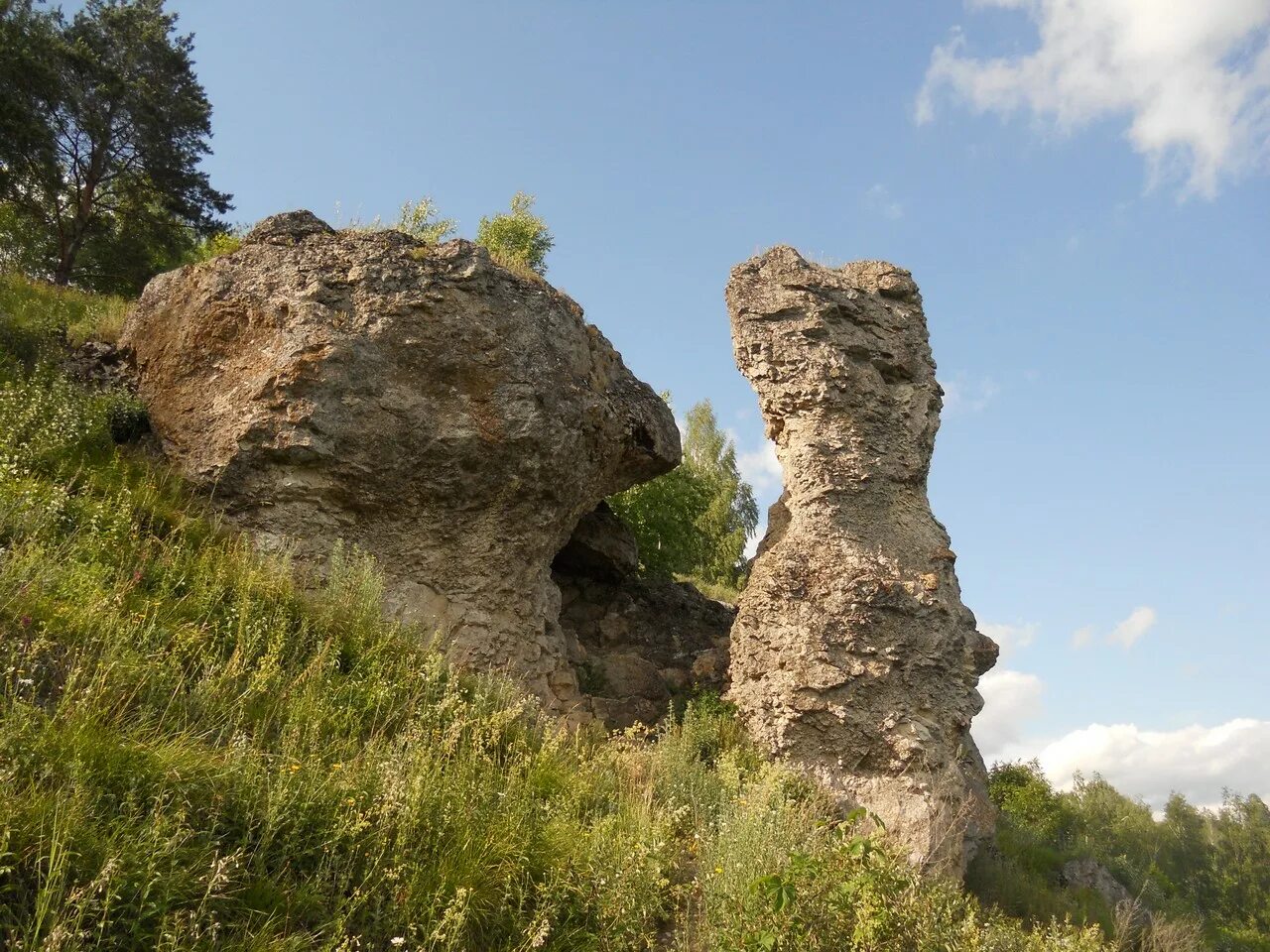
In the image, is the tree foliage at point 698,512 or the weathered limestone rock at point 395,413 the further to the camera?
the tree foliage at point 698,512

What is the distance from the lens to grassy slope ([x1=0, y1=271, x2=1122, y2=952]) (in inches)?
137

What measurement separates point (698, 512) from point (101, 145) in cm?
1571

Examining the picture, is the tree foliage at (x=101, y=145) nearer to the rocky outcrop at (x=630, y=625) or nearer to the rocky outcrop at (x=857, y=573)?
the rocky outcrop at (x=630, y=625)

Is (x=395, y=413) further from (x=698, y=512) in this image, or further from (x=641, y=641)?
(x=698, y=512)

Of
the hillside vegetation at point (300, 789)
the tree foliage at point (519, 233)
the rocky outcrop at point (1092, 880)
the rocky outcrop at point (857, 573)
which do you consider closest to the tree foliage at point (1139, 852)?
the rocky outcrop at point (1092, 880)

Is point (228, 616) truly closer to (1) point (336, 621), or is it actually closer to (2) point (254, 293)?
(1) point (336, 621)

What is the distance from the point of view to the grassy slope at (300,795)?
3.49 meters

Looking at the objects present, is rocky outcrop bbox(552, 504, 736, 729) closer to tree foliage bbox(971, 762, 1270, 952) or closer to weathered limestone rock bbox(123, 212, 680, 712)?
weathered limestone rock bbox(123, 212, 680, 712)

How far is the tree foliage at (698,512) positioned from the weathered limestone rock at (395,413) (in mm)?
6248

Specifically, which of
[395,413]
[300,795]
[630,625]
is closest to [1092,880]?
[630,625]

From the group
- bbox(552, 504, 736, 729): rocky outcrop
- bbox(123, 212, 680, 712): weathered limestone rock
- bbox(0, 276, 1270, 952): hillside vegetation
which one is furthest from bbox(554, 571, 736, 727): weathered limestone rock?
bbox(0, 276, 1270, 952): hillside vegetation

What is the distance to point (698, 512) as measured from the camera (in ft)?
56.6

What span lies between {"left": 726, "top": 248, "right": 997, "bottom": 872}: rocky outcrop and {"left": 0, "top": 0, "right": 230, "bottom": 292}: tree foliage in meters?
15.5

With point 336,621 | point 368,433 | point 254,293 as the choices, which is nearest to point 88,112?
point 254,293
